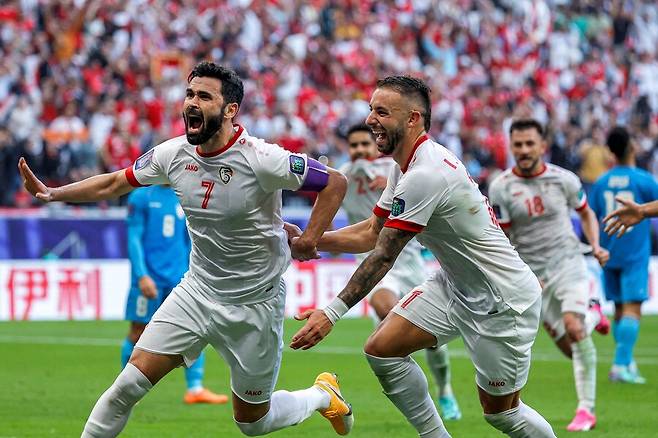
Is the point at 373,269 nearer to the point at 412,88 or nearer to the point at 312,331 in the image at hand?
the point at 312,331

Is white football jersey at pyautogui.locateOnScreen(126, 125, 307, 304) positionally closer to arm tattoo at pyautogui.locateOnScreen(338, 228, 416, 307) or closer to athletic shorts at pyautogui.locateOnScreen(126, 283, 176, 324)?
arm tattoo at pyautogui.locateOnScreen(338, 228, 416, 307)

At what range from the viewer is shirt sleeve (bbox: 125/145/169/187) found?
7.96 meters

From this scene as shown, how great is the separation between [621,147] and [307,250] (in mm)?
6932

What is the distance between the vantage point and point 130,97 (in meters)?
24.3

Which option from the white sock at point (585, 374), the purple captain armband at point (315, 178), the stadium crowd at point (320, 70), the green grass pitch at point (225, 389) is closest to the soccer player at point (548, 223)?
the white sock at point (585, 374)

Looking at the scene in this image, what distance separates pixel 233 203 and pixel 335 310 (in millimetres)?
1089

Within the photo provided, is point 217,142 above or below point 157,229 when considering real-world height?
above

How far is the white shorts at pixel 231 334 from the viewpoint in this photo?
7812 millimetres

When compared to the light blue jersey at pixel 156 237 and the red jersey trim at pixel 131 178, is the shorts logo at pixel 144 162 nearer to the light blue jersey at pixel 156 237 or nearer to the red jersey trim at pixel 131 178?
the red jersey trim at pixel 131 178

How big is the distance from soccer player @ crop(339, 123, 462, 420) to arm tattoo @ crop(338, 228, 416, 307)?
4068 millimetres

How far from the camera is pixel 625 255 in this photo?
1415cm

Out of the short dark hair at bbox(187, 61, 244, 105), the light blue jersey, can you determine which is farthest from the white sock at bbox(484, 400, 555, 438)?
the light blue jersey

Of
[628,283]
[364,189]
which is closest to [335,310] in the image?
[364,189]

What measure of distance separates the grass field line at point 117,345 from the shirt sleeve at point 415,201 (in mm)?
9162
